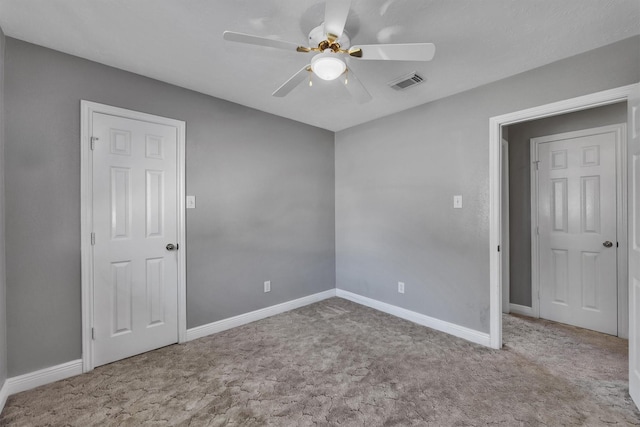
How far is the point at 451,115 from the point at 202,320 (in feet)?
10.6

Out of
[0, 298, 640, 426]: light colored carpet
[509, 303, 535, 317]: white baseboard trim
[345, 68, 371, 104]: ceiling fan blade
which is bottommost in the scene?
[0, 298, 640, 426]: light colored carpet

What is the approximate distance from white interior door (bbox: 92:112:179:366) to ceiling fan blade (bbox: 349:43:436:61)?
6.27 ft

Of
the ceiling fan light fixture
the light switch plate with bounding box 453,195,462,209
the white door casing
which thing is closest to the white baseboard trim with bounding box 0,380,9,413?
the ceiling fan light fixture

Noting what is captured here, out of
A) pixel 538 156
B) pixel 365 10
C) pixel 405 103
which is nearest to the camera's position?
pixel 365 10

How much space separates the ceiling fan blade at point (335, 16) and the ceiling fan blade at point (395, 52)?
0.45 ft

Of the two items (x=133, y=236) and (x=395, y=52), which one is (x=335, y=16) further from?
(x=133, y=236)

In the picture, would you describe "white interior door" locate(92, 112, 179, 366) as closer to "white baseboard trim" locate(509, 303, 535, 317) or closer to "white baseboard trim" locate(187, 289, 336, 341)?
"white baseboard trim" locate(187, 289, 336, 341)

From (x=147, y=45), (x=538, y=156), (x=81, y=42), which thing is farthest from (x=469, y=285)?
(x=81, y=42)

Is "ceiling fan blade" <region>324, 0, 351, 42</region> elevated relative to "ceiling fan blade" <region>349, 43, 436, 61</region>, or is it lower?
elevated

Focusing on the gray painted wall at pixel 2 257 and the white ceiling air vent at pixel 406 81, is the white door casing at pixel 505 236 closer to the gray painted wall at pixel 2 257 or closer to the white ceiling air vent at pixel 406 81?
the white ceiling air vent at pixel 406 81

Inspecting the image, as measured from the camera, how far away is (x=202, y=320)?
9.11 feet

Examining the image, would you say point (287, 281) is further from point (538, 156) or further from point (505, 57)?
point (538, 156)

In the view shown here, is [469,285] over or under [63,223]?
under

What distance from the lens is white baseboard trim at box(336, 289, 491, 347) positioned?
2635 millimetres
